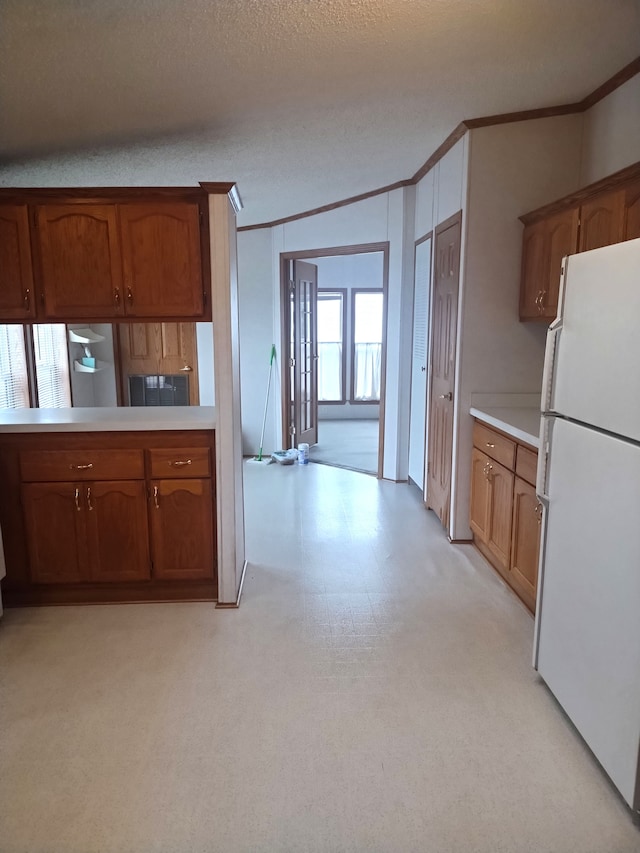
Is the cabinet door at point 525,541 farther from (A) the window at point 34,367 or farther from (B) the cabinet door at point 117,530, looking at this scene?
(A) the window at point 34,367

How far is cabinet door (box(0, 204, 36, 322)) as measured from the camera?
2719mm

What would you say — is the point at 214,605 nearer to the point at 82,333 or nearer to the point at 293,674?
the point at 293,674

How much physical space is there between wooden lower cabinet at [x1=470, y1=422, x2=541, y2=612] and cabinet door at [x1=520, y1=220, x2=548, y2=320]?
2.44 feet

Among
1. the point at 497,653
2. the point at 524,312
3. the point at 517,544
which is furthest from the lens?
the point at 524,312

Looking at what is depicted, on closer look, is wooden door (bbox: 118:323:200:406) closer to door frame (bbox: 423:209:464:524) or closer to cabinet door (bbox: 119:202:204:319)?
door frame (bbox: 423:209:464:524)

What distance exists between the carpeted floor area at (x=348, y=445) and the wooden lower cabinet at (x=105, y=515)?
9.53 feet

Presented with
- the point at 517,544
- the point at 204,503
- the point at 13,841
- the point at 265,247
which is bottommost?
the point at 13,841

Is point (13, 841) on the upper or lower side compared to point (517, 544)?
lower

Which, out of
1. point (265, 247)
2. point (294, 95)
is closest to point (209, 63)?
point (294, 95)

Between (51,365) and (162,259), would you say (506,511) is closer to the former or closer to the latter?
(162,259)

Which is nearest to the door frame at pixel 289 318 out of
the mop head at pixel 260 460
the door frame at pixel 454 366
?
the mop head at pixel 260 460

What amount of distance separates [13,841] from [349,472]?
425 cm

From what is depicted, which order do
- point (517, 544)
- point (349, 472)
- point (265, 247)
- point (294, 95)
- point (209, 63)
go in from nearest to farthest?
point (209, 63), point (294, 95), point (517, 544), point (349, 472), point (265, 247)

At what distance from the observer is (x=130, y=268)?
Result: 279 centimetres
